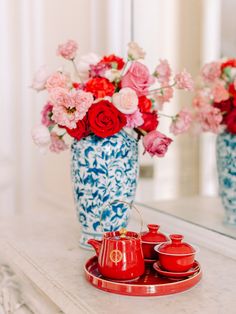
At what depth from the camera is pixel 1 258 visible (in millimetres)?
1473

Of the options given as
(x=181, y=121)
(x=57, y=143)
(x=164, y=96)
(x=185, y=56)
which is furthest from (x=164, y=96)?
(x=185, y=56)

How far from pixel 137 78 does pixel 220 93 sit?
10.8 inches

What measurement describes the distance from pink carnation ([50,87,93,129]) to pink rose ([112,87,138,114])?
7cm

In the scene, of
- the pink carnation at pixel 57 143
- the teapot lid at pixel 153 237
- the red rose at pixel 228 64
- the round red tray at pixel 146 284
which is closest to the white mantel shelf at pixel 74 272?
the round red tray at pixel 146 284

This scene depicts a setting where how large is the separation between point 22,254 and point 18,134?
1242mm

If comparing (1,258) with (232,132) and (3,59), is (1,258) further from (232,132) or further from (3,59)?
(3,59)

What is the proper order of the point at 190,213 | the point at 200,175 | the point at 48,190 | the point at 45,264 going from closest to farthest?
1. the point at 45,264
2. the point at 190,213
3. the point at 200,175
4. the point at 48,190

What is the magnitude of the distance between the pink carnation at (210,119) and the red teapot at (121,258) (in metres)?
0.52

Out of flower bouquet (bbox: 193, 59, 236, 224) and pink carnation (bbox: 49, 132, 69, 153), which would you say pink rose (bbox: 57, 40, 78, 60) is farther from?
flower bouquet (bbox: 193, 59, 236, 224)

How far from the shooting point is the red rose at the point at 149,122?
1373mm

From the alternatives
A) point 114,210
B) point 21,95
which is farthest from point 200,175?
point 21,95

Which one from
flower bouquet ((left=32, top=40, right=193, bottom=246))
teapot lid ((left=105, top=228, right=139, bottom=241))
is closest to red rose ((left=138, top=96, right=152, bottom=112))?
flower bouquet ((left=32, top=40, right=193, bottom=246))

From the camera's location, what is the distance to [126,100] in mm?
1271

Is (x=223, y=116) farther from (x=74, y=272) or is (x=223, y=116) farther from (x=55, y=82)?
(x=74, y=272)
